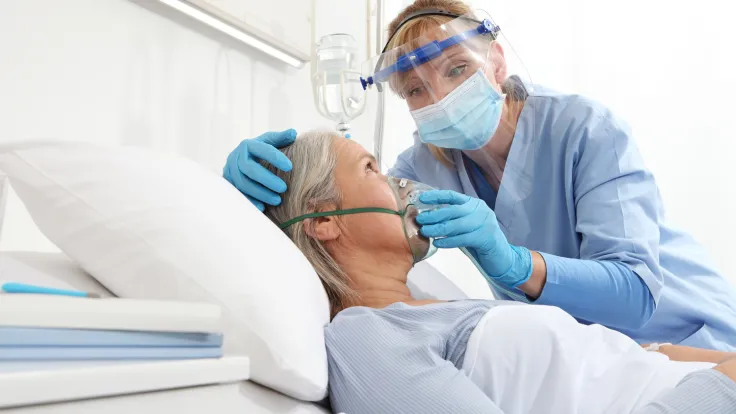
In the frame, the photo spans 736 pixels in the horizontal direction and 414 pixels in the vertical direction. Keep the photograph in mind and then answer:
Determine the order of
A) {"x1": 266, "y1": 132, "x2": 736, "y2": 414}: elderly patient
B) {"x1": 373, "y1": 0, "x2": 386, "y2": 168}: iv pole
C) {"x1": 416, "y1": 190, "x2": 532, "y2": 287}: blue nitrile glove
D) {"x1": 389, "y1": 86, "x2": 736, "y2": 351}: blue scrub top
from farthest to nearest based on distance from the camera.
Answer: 1. {"x1": 373, "y1": 0, "x2": 386, "y2": 168}: iv pole
2. {"x1": 389, "y1": 86, "x2": 736, "y2": 351}: blue scrub top
3. {"x1": 416, "y1": 190, "x2": 532, "y2": 287}: blue nitrile glove
4. {"x1": 266, "y1": 132, "x2": 736, "y2": 414}: elderly patient

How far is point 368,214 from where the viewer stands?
133 centimetres

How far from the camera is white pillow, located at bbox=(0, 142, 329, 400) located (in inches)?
34.3

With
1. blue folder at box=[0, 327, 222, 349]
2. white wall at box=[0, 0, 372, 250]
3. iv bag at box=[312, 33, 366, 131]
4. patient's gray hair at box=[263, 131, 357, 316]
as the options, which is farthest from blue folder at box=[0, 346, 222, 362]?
iv bag at box=[312, 33, 366, 131]

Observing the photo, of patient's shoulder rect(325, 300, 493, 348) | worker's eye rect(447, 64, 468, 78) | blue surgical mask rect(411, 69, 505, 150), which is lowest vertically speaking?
patient's shoulder rect(325, 300, 493, 348)

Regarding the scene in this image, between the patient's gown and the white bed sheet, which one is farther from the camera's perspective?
the patient's gown

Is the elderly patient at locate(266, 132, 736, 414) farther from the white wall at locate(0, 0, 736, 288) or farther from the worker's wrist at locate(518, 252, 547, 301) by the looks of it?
the white wall at locate(0, 0, 736, 288)

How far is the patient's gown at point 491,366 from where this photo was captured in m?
0.89

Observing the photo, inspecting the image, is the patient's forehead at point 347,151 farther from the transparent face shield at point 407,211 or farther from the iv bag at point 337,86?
the iv bag at point 337,86

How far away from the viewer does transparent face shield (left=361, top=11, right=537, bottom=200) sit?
159 cm

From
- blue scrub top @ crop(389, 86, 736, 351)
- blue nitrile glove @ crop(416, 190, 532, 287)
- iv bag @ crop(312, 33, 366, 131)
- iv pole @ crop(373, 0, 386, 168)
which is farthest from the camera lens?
iv pole @ crop(373, 0, 386, 168)

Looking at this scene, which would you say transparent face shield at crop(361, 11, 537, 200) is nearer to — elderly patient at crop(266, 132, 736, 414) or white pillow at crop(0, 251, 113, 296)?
elderly patient at crop(266, 132, 736, 414)

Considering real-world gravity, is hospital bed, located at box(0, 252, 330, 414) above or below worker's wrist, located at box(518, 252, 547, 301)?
above

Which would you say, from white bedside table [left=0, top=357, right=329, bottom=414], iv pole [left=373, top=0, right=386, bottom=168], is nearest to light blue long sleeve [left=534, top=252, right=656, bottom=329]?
white bedside table [left=0, top=357, right=329, bottom=414]

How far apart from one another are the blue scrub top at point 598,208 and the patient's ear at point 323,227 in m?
0.58
